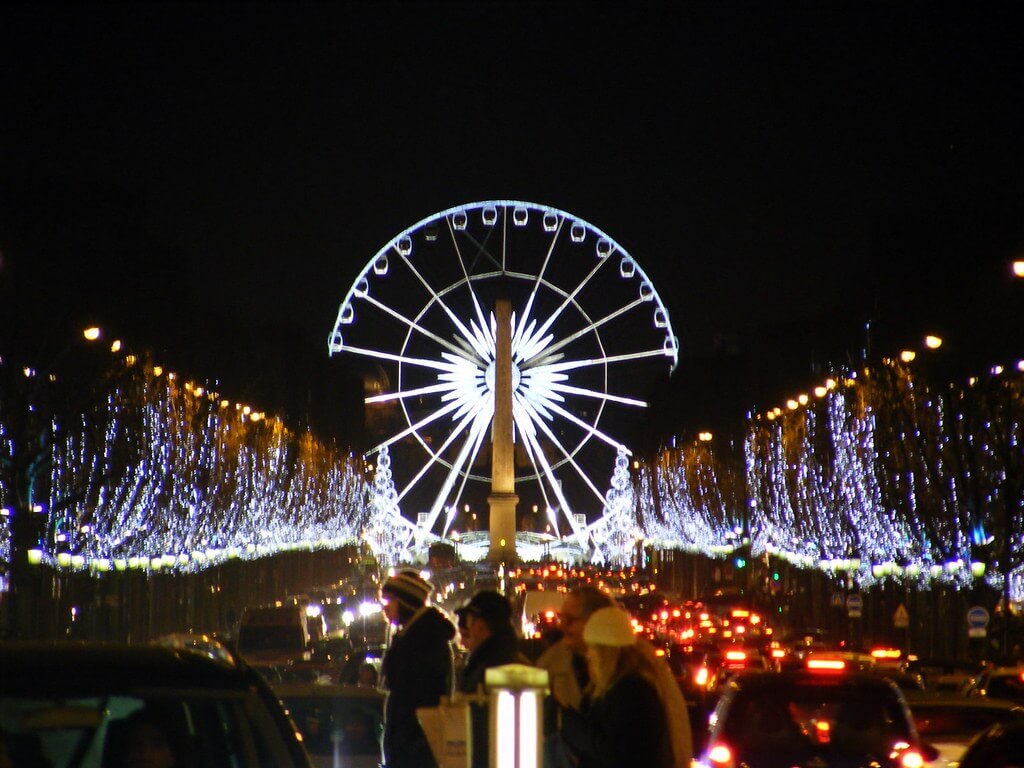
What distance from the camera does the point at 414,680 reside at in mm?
9258

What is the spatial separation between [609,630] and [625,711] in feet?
1.12

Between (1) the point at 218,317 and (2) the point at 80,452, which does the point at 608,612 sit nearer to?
(2) the point at 80,452

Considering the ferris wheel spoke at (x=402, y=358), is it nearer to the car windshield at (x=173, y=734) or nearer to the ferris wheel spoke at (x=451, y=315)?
the ferris wheel spoke at (x=451, y=315)

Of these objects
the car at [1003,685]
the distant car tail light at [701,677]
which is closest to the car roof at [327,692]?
the car at [1003,685]

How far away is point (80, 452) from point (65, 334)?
607 cm

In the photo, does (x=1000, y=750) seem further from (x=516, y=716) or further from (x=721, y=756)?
(x=721, y=756)

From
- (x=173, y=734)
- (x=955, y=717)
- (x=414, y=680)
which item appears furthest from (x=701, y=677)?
(x=173, y=734)

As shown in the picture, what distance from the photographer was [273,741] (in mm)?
5191

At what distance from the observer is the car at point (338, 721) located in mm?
12656

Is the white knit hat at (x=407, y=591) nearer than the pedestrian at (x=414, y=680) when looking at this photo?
No

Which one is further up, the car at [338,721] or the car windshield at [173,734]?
the car windshield at [173,734]

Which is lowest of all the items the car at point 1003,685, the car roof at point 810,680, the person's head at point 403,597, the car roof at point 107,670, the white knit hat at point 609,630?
the car at point 1003,685

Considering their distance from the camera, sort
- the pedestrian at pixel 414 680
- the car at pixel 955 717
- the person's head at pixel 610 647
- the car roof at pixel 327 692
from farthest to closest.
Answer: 1. the car at pixel 955 717
2. the car roof at pixel 327 692
3. the pedestrian at pixel 414 680
4. the person's head at pixel 610 647

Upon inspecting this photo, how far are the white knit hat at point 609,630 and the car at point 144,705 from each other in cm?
228
